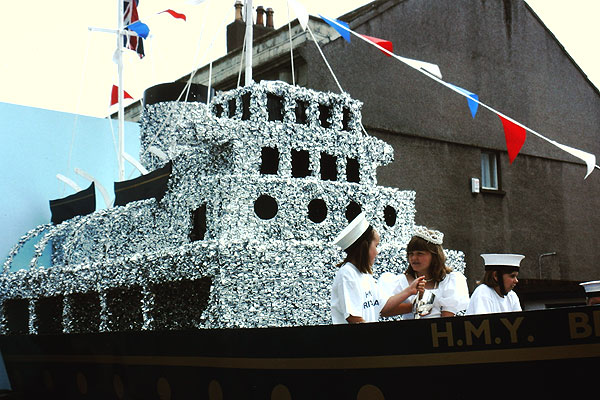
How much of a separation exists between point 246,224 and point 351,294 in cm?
272

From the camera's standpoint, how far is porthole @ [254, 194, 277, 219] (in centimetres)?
729

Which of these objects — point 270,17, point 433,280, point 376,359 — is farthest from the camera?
point 270,17

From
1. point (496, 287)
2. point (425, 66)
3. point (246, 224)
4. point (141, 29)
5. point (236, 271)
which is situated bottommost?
point (496, 287)

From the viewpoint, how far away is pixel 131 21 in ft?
39.9

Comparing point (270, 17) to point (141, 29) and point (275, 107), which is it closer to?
point (141, 29)

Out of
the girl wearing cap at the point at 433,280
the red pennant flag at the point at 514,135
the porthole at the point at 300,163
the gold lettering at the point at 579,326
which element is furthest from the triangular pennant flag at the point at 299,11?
the gold lettering at the point at 579,326

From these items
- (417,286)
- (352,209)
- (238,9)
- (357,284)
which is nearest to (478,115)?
(238,9)

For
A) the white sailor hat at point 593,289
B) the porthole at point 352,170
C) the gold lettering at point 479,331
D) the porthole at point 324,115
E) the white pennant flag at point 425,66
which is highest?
the white pennant flag at point 425,66

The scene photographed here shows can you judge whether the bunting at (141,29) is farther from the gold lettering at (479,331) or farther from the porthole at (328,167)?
the gold lettering at (479,331)

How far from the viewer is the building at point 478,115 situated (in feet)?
47.9

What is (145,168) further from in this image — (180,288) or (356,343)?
(356,343)

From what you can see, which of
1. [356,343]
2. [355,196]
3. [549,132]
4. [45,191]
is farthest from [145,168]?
[549,132]

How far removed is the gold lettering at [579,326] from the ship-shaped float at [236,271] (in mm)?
826

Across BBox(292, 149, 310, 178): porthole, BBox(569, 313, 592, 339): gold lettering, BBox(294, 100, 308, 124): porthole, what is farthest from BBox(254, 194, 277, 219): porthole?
BBox(569, 313, 592, 339): gold lettering
